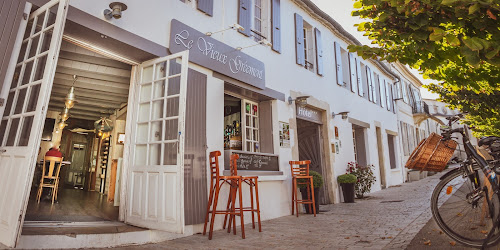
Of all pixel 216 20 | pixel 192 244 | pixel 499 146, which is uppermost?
pixel 216 20

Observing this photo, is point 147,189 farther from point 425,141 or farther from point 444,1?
point 444,1

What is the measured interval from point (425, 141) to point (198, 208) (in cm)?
290

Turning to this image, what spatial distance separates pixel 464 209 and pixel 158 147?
3.42 meters

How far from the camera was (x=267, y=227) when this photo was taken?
444 centimetres

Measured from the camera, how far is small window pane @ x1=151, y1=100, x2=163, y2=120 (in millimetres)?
3918

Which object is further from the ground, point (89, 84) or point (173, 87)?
point (89, 84)

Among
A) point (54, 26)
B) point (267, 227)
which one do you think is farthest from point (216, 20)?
point (267, 227)

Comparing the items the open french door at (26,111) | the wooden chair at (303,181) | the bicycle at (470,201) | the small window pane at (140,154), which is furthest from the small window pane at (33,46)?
the wooden chair at (303,181)

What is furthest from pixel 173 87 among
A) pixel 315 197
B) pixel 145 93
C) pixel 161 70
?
pixel 315 197

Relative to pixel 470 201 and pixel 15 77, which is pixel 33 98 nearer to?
pixel 15 77

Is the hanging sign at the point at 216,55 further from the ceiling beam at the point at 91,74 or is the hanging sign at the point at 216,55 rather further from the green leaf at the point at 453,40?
the green leaf at the point at 453,40

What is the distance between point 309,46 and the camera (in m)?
7.97

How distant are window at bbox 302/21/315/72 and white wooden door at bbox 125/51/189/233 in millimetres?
4523

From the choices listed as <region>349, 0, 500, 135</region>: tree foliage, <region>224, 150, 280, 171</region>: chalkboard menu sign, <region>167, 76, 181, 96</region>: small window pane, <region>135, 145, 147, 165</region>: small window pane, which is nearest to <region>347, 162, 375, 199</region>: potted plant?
<region>224, 150, 280, 171</region>: chalkboard menu sign
